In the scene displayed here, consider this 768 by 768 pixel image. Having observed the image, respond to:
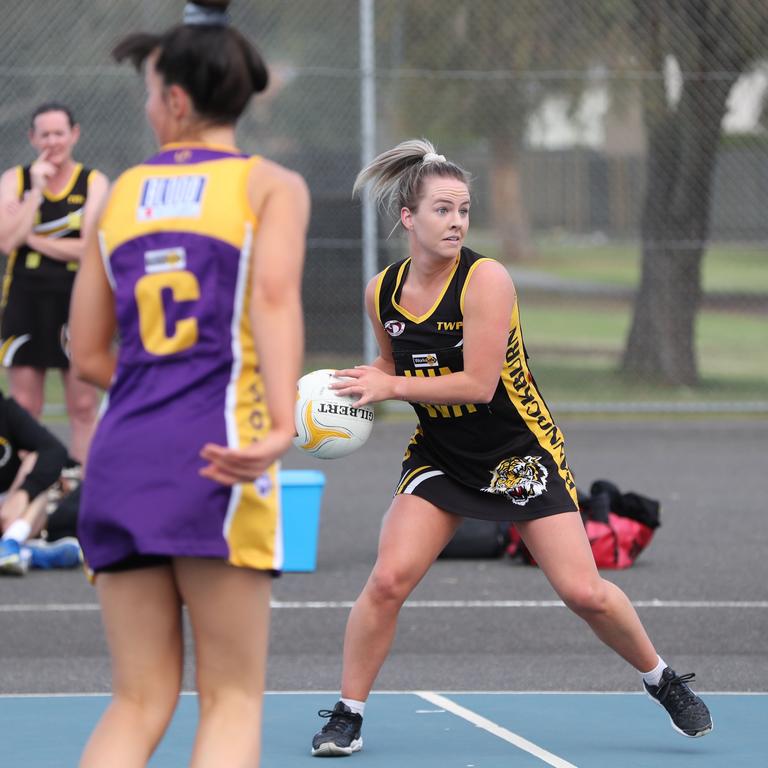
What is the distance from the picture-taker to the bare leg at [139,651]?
11.1 feet

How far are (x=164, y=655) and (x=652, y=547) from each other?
654cm

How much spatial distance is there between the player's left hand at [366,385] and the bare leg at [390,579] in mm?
447

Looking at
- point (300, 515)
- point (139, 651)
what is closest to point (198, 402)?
point (139, 651)

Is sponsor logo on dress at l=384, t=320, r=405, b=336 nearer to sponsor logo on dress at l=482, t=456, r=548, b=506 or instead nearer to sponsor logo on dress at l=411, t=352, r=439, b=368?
sponsor logo on dress at l=411, t=352, r=439, b=368

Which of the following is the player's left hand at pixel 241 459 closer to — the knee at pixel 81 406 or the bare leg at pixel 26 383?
the knee at pixel 81 406

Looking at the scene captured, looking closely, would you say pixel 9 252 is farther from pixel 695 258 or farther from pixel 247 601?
pixel 695 258

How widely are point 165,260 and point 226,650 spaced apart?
81cm

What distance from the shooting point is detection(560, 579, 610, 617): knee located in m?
5.11

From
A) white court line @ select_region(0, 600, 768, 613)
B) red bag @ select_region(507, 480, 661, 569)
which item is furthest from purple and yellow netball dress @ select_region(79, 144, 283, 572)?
red bag @ select_region(507, 480, 661, 569)

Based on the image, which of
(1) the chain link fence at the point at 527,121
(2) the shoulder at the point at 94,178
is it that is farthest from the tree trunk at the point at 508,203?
(2) the shoulder at the point at 94,178

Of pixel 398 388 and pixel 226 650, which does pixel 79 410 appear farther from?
pixel 226 650

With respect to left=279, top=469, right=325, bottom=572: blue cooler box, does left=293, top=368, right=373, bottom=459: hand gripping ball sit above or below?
above

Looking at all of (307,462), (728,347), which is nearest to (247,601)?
(307,462)

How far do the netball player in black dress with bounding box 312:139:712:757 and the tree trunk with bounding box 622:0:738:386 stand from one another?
11385mm
